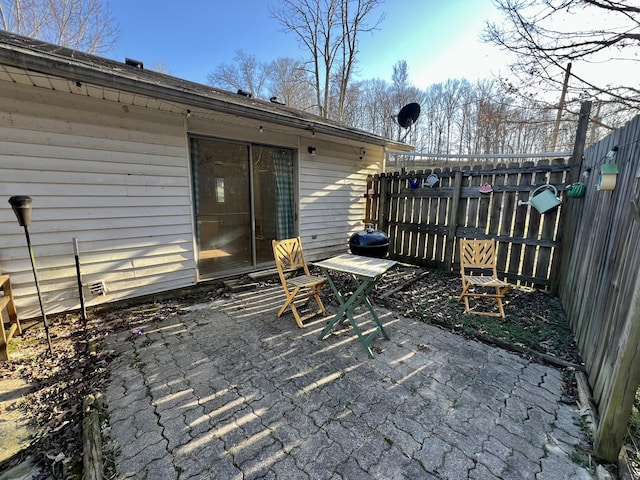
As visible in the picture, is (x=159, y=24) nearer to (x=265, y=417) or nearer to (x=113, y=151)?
(x=113, y=151)

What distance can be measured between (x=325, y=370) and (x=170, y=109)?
3841 millimetres

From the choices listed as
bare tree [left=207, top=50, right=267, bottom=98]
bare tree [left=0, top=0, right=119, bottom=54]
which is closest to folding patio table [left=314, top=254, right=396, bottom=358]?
bare tree [left=0, top=0, right=119, bottom=54]

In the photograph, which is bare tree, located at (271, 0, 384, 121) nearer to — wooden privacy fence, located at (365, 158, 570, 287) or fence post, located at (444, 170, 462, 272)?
wooden privacy fence, located at (365, 158, 570, 287)

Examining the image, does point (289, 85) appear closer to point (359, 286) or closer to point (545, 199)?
point (545, 199)

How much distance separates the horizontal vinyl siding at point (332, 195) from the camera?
5719 millimetres

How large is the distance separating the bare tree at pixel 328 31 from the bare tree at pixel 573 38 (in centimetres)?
944

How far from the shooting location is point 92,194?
11.1ft

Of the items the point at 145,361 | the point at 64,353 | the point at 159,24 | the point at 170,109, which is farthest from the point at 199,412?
the point at 159,24

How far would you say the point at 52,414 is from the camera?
201 centimetres

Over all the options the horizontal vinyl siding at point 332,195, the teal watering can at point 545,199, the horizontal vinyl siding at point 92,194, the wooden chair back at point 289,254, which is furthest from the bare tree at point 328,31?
the wooden chair back at point 289,254

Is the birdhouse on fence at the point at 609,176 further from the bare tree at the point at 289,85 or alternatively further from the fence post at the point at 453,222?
the bare tree at the point at 289,85

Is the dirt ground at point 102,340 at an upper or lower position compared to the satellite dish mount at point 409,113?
lower

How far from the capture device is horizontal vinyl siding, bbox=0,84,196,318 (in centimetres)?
299

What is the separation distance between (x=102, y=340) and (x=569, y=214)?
630 cm
